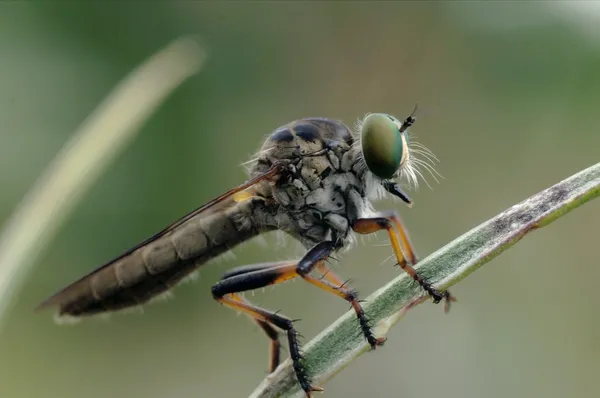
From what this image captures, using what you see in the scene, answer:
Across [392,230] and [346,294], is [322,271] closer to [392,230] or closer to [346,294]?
[392,230]

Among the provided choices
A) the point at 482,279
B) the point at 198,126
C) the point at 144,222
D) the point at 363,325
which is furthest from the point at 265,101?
the point at 363,325

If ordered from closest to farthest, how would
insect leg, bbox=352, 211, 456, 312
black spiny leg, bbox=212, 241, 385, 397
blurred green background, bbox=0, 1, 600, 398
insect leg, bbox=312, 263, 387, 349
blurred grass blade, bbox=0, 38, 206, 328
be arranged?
1. blurred grass blade, bbox=0, 38, 206, 328
2. insect leg, bbox=312, 263, 387, 349
3. insect leg, bbox=352, 211, 456, 312
4. black spiny leg, bbox=212, 241, 385, 397
5. blurred green background, bbox=0, 1, 600, 398

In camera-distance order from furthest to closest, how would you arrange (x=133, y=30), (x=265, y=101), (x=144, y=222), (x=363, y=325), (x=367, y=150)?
(x=265, y=101) < (x=133, y=30) < (x=144, y=222) < (x=367, y=150) < (x=363, y=325)

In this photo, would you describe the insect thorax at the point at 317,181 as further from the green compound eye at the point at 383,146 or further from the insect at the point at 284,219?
the green compound eye at the point at 383,146

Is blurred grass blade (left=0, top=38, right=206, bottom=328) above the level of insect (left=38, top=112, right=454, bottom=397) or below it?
above

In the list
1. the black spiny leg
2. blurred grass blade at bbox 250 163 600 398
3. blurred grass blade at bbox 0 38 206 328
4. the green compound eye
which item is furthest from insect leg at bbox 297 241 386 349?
blurred grass blade at bbox 0 38 206 328

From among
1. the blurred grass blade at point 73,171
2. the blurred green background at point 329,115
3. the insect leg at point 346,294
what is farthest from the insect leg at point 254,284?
the blurred green background at point 329,115

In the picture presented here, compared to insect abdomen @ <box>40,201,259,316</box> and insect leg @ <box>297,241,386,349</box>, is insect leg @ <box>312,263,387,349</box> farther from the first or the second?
insect abdomen @ <box>40,201,259,316</box>

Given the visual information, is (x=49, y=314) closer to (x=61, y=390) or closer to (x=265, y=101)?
(x=61, y=390)
